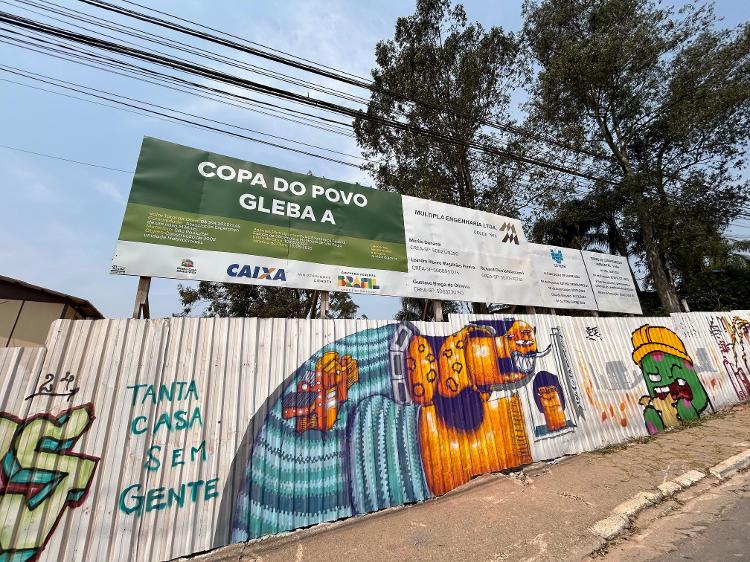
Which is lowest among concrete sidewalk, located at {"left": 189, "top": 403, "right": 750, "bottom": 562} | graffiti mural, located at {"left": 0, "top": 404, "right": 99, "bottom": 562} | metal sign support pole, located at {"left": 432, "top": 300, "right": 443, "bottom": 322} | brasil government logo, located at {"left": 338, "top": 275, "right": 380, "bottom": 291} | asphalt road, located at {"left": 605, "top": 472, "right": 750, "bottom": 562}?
asphalt road, located at {"left": 605, "top": 472, "right": 750, "bottom": 562}

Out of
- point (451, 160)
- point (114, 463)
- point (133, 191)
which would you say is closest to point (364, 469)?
point (114, 463)

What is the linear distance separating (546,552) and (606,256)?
7596 mm

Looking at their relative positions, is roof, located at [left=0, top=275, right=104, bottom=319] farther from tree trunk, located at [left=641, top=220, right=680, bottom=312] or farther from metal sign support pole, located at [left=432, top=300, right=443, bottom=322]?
tree trunk, located at [left=641, top=220, right=680, bottom=312]

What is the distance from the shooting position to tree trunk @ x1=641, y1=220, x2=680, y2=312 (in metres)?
14.7

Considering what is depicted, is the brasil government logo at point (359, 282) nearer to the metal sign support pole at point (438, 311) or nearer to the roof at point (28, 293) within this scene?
the metal sign support pole at point (438, 311)

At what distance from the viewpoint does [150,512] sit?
313 centimetres

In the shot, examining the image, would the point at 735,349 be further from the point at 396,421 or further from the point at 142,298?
the point at 142,298

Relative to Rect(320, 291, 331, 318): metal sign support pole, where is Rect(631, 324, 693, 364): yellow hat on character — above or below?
below

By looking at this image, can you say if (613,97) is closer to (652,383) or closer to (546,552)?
(652,383)

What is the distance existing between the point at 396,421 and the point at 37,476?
370 centimetres

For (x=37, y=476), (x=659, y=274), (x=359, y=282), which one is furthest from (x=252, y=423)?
(x=659, y=274)

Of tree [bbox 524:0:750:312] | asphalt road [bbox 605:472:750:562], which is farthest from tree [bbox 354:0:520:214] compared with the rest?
asphalt road [bbox 605:472:750:562]

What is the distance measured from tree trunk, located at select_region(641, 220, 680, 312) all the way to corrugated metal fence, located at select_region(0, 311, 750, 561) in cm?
1268

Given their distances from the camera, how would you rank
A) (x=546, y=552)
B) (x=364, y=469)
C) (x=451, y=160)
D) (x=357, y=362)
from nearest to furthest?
(x=546, y=552) → (x=364, y=469) → (x=357, y=362) → (x=451, y=160)
